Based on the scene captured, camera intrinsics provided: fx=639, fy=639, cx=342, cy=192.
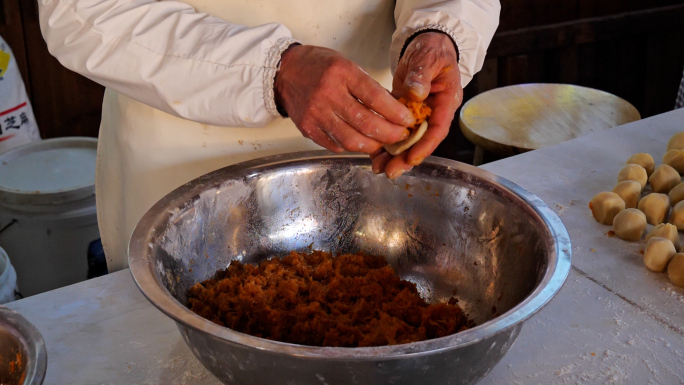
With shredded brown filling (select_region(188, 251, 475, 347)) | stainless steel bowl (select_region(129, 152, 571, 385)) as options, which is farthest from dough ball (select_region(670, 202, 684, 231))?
shredded brown filling (select_region(188, 251, 475, 347))

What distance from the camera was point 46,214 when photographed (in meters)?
2.10

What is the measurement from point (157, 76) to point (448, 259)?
2.10 ft

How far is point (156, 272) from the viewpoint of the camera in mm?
929

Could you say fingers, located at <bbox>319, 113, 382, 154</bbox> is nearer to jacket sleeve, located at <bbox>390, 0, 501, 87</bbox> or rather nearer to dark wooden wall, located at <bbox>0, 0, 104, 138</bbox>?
jacket sleeve, located at <bbox>390, 0, 501, 87</bbox>

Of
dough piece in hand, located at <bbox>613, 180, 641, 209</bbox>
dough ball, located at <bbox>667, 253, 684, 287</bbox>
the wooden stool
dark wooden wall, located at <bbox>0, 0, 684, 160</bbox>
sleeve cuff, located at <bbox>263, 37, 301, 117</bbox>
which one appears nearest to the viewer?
sleeve cuff, located at <bbox>263, 37, 301, 117</bbox>

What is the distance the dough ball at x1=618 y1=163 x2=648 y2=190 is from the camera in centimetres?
158

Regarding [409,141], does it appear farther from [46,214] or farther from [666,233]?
[46,214]

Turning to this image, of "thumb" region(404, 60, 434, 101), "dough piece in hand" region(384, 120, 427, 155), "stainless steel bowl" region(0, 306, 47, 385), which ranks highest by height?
"thumb" region(404, 60, 434, 101)

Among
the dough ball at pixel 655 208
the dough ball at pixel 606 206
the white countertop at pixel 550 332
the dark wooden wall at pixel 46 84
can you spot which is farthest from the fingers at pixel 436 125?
the dark wooden wall at pixel 46 84

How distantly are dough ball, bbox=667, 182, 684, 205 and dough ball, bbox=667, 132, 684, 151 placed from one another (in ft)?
0.71

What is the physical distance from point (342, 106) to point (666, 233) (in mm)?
790

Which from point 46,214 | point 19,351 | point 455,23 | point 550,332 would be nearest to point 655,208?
point 550,332

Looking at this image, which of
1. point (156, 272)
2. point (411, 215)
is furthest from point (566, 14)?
point (156, 272)

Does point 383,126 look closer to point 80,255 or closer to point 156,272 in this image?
point 156,272
